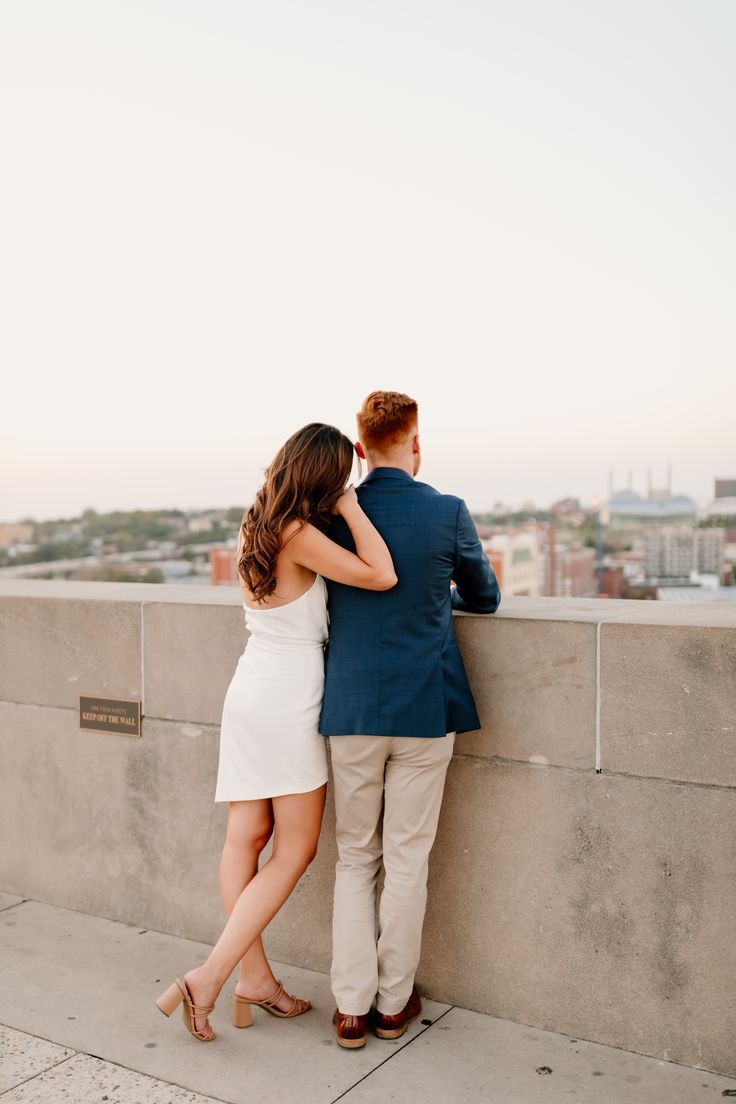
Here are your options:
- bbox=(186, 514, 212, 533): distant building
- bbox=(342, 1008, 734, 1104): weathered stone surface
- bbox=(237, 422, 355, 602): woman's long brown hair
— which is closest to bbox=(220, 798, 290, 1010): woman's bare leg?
bbox=(342, 1008, 734, 1104): weathered stone surface

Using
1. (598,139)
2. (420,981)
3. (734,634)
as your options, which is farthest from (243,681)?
(598,139)

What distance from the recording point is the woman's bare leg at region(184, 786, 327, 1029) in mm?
3588

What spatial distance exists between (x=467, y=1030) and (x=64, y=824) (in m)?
2.32

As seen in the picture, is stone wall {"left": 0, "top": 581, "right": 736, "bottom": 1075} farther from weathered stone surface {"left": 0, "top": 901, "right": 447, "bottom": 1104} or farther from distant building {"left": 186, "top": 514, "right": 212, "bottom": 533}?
distant building {"left": 186, "top": 514, "right": 212, "bottom": 533}

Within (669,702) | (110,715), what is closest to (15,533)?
(110,715)

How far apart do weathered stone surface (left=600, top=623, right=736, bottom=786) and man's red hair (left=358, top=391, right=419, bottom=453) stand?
38.6 inches

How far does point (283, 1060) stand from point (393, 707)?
1293mm

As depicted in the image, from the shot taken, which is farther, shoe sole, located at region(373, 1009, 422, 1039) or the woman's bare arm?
shoe sole, located at region(373, 1009, 422, 1039)

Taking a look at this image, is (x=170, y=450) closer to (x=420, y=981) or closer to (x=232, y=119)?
(x=232, y=119)

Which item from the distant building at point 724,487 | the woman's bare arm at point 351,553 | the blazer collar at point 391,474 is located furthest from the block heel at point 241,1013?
the distant building at point 724,487

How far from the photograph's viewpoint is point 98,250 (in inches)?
2267

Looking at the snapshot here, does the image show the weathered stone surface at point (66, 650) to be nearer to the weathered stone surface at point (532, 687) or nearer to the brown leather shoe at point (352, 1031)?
the weathered stone surface at point (532, 687)

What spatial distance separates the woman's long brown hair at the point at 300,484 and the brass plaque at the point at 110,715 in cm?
162

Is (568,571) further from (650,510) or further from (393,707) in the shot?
(393,707)
